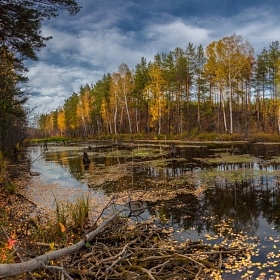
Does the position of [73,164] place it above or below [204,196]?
above

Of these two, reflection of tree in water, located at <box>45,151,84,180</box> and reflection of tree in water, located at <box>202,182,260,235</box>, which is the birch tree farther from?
reflection of tree in water, located at <box>202,182,260,235</box>

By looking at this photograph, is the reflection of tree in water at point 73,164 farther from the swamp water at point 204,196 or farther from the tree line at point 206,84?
the tree line at point 206,84

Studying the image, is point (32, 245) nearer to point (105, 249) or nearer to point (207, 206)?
point (105, 249)

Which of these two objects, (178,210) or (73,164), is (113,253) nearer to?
(178,210)

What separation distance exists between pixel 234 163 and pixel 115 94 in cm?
4709

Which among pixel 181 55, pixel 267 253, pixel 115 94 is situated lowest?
pixel 267 253

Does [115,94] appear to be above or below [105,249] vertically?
above

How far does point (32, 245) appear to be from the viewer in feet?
18.9

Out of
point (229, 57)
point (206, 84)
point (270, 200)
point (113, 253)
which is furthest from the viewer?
point (206, 84)

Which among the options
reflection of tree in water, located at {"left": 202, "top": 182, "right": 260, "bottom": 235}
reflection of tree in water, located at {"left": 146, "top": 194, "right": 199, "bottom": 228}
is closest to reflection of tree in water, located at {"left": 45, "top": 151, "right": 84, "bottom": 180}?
reflection of tree in water, located at {"left": 146, "top": 194, "right": 199, "bottom": 228}

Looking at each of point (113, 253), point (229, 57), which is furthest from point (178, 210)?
point (229, 57)

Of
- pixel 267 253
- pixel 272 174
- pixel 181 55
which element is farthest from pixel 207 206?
pixel 181 55

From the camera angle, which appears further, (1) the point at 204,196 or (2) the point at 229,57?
(2) the point at 229,57

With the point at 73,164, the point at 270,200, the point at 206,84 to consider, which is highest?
the point at 206,84
